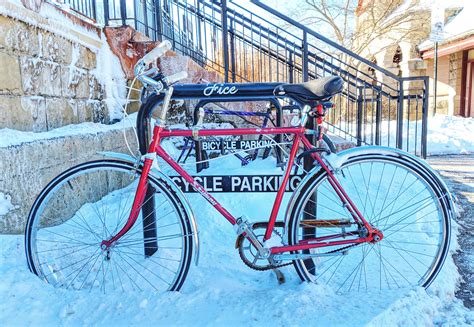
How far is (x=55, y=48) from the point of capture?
311cm

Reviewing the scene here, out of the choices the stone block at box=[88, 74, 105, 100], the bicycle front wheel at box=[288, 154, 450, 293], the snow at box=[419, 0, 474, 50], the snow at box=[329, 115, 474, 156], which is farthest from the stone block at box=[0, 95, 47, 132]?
the snow at box=[419, 0, 474, 50]

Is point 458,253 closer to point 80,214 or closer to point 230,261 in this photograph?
point 230,261

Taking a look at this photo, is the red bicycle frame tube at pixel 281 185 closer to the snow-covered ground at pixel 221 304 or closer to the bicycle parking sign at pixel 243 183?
the bicycle parking sign at pixel 243 183

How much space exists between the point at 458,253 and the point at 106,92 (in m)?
3.44

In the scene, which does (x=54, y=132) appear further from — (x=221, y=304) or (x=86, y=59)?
(x=221, y=304)

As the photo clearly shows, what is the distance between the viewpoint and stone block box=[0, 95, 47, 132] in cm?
254

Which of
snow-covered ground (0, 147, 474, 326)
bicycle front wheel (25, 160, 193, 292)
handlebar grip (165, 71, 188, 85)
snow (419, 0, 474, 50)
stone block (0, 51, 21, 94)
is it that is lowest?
snow-covered ground (0, 147, 474, 326)

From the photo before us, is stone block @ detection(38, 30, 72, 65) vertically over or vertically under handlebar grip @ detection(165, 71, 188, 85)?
over

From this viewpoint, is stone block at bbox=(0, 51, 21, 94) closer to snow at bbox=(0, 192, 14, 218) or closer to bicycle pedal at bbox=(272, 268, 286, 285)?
snow at bbox=(0, 192, 14, 218)

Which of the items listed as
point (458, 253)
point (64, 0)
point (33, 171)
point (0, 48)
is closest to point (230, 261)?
point (33, 171)

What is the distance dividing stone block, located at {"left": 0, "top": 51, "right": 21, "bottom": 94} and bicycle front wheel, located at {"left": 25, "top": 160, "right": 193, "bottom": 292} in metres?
0.74

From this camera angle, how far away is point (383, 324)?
177 cm

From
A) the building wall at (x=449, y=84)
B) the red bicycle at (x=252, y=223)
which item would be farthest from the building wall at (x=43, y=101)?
the building wall at (x=449, y=84)

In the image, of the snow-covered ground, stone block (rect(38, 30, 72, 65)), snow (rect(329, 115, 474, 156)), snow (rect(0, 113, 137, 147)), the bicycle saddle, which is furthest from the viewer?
snow (rect(329, 115, 474, 156))
